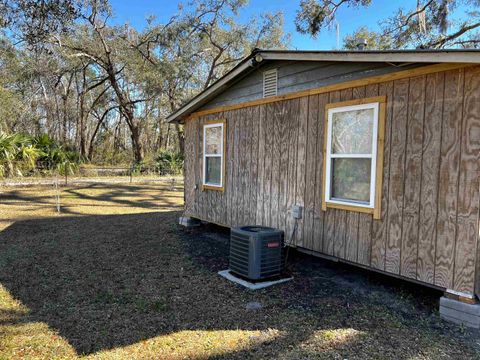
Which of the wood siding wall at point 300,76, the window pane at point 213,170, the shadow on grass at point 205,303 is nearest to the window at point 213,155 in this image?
the window pane at point 213,170

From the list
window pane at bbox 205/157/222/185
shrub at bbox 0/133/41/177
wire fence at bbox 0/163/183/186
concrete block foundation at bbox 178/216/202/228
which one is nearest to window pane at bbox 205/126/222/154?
window pane at bbox 205/157/222/185

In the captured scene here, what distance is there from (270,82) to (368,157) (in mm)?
2081

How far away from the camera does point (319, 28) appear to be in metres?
10.8

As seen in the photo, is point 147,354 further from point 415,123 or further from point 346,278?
point 415,123

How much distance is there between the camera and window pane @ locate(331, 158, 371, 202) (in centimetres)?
410

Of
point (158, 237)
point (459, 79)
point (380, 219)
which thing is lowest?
point (158, 237)

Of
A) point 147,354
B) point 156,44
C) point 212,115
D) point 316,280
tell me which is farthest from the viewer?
point 156,44

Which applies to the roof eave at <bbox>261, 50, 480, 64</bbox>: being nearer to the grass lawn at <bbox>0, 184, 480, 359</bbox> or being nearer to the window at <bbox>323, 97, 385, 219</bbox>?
the window at <bbox>323, 97, 385, 219</bbox>

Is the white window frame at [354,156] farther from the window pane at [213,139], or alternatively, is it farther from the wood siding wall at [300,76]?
the window pane at [213,139]

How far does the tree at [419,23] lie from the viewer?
9922 millimetres

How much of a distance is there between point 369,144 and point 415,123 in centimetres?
55

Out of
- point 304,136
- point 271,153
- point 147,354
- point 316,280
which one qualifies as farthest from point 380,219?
point 147,354

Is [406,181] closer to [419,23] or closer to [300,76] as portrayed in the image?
[300,76]

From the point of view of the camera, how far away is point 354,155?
13.7ft
